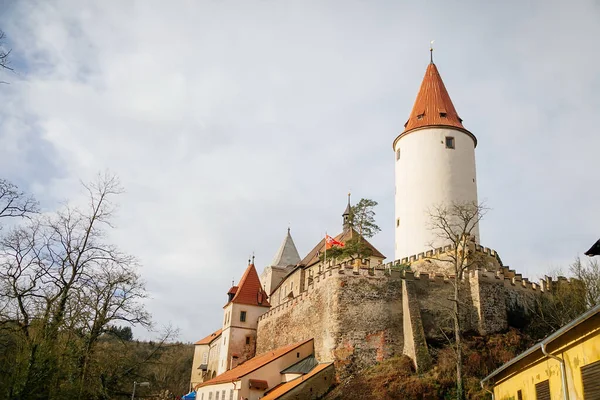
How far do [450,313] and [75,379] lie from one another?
18.7 m

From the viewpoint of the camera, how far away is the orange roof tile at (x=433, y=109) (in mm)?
39719

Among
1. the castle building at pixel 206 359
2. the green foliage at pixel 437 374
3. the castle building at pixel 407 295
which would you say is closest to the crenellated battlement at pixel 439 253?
the castle building at pixel 407 295

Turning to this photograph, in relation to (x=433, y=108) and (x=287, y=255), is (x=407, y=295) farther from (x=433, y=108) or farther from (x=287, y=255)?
(x=287, y=255)

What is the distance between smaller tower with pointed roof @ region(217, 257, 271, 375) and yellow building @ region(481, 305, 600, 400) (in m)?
30.4

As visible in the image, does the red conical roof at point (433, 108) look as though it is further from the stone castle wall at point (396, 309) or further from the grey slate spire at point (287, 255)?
the grey slate spire at point (287, 255)

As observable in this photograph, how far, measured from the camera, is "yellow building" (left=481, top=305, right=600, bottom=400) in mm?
11576

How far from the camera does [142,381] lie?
25.9 m

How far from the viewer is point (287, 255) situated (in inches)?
2530

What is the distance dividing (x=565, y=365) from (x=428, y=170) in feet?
85.6

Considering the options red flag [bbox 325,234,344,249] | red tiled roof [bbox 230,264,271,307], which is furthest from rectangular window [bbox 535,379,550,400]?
red tiled roof [bbox 230,264,271,307]

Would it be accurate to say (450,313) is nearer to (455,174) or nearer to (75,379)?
(455,174)

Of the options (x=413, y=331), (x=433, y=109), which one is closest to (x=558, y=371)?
(x=413, y=331)

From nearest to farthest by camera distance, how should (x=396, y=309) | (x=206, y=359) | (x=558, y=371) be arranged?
(x=558, y=371) < (x=396, y=309) < (x=206, y=359)

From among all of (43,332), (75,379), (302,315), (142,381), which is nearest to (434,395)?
(302,315)
